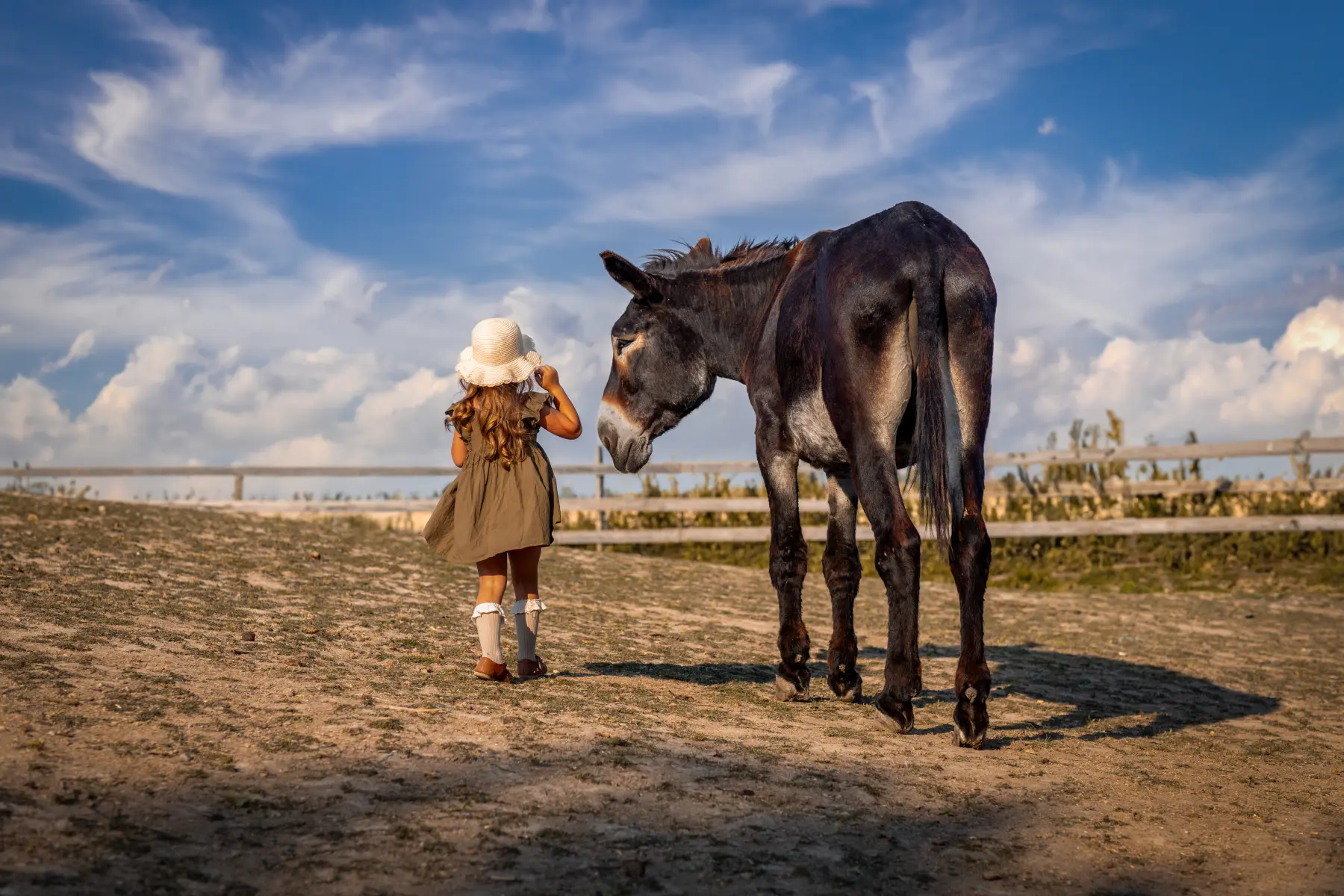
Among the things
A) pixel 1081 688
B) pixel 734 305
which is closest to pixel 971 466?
pixel 734 305

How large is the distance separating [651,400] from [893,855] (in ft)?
12.2

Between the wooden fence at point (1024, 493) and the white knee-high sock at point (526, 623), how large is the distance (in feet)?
32.7

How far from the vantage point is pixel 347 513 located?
1862cm

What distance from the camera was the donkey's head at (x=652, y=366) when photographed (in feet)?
21.5

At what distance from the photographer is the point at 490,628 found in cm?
577

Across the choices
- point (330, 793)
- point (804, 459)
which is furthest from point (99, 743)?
point (804, 459)

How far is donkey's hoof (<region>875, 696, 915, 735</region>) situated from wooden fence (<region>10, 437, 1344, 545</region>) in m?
10.4

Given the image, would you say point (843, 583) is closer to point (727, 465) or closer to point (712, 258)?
point (712, 258)

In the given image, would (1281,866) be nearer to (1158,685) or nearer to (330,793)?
(330,793)

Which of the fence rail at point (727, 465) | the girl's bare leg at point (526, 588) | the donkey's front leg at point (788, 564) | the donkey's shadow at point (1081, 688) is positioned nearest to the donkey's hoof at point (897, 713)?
the donkey's front leg at point (788, 564)

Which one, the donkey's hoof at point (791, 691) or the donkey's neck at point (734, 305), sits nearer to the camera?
the donkey's hoof at point (791, 691)

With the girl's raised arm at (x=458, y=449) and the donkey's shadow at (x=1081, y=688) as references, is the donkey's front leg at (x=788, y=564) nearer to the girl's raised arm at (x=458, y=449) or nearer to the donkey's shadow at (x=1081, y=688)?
the donkey's shadow at (x=1081, y=688)

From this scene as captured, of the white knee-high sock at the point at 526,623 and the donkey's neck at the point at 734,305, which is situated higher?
the donkey's neck at the point at 734,305

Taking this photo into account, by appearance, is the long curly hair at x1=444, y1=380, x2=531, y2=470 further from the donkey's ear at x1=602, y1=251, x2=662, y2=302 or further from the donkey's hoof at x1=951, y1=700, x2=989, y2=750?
the donkey's hoof at x1=951, y1=700, x2=989, y2=750
